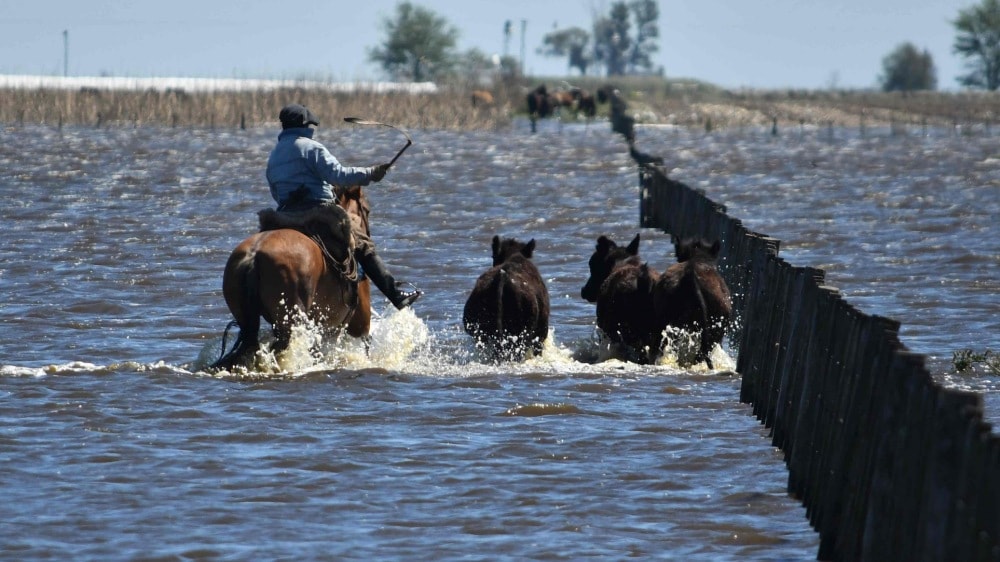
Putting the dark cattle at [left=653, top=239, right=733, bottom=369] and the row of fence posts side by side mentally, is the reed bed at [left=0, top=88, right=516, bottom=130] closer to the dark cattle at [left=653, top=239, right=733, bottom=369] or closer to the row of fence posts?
the dark cattle at [left=653, top=239, right=733, bottom=369]

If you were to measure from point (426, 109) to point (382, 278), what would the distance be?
52.4 meters

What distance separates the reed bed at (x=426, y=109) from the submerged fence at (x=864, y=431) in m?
49.5

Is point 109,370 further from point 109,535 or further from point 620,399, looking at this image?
point 109,535

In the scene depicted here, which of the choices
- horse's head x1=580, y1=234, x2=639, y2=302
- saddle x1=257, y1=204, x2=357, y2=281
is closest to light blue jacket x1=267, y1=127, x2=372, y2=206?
saddle x1=257, y1=204, x2=357, y2=281

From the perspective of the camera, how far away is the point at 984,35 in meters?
158

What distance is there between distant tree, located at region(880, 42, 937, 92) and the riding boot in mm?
171367

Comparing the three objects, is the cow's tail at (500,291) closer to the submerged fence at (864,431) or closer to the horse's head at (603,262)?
the horse's head at (603,262)

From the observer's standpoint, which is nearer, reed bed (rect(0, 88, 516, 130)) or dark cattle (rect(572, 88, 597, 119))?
reed bed (rect(0, 88, 516, 130))

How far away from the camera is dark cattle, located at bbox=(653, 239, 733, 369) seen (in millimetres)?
13211

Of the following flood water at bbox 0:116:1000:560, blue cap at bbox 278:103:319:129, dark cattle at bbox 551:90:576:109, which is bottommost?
flood water at bbox 0:116:1000:560

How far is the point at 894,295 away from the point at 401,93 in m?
54.4

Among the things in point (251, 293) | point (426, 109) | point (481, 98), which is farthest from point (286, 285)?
point (481, 98)

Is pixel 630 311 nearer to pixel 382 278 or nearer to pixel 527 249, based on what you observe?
pixel 527 249

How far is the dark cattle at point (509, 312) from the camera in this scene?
13.5m
